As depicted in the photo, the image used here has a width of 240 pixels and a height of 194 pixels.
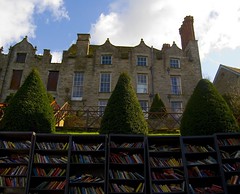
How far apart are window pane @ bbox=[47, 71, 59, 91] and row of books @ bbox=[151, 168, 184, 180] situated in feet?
52.2

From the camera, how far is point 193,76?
2169 cm

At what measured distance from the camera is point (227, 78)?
2153cm

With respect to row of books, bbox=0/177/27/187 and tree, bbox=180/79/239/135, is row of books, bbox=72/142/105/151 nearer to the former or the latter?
row of books, bbox=0/177/27/187

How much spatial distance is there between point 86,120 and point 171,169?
7.75 meters

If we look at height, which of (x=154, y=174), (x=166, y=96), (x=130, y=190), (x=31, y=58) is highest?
(x=31, y=58)

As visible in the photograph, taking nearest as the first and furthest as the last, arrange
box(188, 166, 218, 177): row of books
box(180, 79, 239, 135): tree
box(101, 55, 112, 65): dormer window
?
box(188, 166, 218, 177): row of books → box(180, 79, 239, 135): tree → box(101, 55, 112, 65): dormer window

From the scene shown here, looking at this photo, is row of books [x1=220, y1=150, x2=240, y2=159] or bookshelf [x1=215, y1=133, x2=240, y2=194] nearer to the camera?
bookshelf [x1=215, y1=133, x2=240, y2=194]

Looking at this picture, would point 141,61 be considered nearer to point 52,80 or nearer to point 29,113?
point 52,80

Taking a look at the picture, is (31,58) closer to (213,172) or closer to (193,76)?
(193,76)

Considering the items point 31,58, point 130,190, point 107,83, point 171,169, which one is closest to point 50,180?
point 130,190

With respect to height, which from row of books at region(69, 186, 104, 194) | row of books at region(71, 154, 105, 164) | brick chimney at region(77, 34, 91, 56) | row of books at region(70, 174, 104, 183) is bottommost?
row of books at region(69, 186, 104, 194)

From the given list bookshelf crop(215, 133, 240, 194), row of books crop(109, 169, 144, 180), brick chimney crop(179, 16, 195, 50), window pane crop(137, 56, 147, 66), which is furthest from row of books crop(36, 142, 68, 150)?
brick chimney crop(179, 16, 195, 50)

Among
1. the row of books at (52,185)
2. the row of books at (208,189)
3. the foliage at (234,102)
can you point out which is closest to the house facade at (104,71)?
the foliage at (234,102)

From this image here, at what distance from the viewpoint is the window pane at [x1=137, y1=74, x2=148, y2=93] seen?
20953mm
